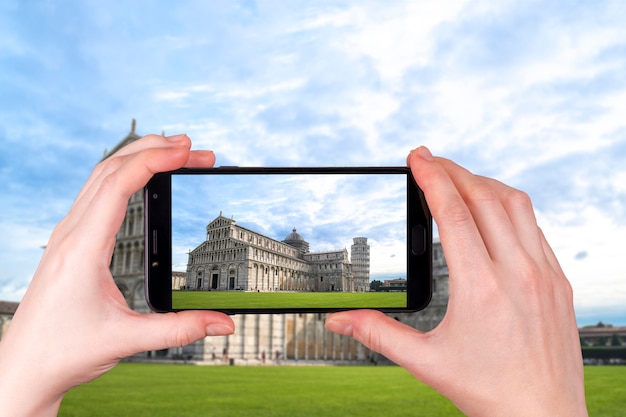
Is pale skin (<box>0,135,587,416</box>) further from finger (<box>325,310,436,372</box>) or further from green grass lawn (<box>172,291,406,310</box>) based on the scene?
green grass lawn (<box>172,291,406,310</box>)

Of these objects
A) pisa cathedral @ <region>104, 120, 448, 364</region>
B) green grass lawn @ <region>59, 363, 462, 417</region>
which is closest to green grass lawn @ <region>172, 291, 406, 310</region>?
green grass lawn @ <region>59, 363, 462, 417</region>

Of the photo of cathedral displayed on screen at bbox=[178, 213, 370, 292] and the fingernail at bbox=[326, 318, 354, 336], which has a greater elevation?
the photo of cathedral displayed on screen at bbox=[178, 213, 370, 292]

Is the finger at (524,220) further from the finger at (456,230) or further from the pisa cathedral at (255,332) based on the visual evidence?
the pisa cathedral at (255,332)

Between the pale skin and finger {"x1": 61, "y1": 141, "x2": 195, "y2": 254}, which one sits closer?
the pale skin

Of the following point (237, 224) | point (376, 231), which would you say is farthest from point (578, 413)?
point (237, 224)

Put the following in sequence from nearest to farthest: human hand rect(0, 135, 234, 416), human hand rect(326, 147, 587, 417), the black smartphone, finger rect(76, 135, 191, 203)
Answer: human hand rect(326, 147, 587, 417), human hand rect(0, 135, 234, 416), finger rect(76, 135, 191, 203), the black smartphone

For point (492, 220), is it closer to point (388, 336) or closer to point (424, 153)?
point (424, 153)

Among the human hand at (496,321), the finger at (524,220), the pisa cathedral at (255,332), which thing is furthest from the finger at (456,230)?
the pisa cathedral at (255,332)

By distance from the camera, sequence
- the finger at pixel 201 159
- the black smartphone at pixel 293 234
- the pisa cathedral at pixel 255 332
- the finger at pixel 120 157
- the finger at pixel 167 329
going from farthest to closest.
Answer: the pisa cathedral at pixel 255 332 → the black smartphone at pixel 293 234 → the finger at pixel 201 159 → the finger at pixel 120 157 → the finger at pixel 167 329
